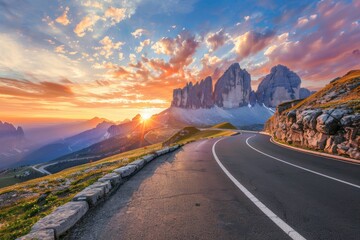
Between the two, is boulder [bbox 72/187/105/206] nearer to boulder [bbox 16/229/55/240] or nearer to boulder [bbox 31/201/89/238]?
boulder [bbox 31/201/89/238]

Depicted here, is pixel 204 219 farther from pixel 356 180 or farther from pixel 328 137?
pixel 328 137

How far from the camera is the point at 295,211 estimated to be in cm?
495

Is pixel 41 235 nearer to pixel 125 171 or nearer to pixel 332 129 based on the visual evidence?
pixel 125 171

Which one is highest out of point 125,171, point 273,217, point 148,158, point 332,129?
point 332,129

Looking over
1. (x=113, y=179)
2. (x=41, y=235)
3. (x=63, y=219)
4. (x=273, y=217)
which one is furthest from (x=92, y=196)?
(x=273, y=217)

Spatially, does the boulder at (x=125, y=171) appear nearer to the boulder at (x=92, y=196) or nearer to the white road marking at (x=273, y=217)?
the boulder at (x=92, y=196)

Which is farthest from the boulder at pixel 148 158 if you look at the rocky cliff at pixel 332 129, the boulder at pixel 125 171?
the rocky cliff at pixel 332 129

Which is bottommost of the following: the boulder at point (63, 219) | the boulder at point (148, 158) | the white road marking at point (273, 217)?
the white road marking at point (273, 217)

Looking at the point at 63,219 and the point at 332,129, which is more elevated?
the point at 332,129

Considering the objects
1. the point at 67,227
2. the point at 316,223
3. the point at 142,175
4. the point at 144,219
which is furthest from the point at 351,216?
the point at 142,175

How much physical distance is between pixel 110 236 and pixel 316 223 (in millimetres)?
4213

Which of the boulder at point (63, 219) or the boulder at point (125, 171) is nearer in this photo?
the boulder at point (63, 219)

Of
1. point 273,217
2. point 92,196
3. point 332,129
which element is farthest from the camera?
point 332,129

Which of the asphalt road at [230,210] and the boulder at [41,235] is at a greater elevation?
the boulder at [41,235]
